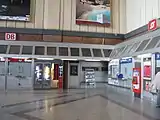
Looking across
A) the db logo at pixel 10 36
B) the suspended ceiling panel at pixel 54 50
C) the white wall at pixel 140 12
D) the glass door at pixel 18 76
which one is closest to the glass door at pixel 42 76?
the glass door at pixel 18 76

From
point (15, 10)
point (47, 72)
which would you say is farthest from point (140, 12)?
point (15, 10)

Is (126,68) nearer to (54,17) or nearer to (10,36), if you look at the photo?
(54,17)

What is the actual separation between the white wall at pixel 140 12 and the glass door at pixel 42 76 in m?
6.84

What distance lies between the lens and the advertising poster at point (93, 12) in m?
19.0

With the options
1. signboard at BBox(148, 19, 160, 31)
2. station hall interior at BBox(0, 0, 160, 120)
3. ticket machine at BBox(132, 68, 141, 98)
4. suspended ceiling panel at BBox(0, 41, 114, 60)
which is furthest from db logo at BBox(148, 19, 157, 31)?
suspended ceiling panel at BBox(0, 41, 114, 60)

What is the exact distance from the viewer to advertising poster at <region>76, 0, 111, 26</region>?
19.0m

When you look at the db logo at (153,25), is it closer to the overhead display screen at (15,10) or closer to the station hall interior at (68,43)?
the station hall interior at (68,43)

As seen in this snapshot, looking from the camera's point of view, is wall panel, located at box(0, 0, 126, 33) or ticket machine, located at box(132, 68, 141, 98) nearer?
ticket machine, located at box(132, 68, 141, 98)

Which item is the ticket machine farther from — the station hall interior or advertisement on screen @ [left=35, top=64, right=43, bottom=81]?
advertisement on screen @ [left=35, top=64, right=43, bottom=81]

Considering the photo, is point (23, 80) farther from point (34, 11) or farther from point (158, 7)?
point (158, 7)

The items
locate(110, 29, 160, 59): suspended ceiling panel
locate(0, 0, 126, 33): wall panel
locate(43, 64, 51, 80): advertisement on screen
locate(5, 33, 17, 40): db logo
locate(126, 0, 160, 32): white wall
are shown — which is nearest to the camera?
locate(110, 29, 160, 59): suspended ceiling panel

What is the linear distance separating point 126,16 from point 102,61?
4.07 m

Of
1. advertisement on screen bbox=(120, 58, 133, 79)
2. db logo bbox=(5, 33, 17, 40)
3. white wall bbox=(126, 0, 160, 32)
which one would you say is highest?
white wall bbox=(126, 0, 160, 32)

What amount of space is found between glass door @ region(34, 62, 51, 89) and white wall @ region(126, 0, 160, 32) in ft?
22.4
